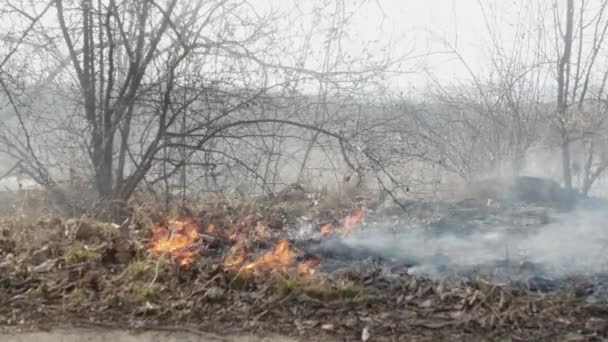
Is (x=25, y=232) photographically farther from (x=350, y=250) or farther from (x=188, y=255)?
(x=350, y=250)

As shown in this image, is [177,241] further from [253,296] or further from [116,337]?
[116,337]

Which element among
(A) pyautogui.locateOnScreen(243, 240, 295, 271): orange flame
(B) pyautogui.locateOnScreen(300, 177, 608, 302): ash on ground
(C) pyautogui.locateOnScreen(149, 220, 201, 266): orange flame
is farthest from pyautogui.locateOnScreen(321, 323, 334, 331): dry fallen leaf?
(C) pyautogui.locateOnScreen(149, 220, 201, 266): orange flame

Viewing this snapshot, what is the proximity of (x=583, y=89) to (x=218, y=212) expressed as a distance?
6.06m

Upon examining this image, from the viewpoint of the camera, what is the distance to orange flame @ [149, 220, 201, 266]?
4598 mm

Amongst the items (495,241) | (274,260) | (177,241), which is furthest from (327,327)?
(495,241)

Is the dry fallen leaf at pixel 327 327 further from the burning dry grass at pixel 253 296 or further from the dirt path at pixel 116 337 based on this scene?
the dirt path at pixel 116 337

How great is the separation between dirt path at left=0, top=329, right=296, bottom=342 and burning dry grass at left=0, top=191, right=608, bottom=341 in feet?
0.36

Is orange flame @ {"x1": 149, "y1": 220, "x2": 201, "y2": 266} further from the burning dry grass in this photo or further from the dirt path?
the dirt path

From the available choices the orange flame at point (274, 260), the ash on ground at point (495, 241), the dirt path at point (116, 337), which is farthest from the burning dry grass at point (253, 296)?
the ash on ground at point (495, 241)

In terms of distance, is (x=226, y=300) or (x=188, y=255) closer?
(x=226, y=300)

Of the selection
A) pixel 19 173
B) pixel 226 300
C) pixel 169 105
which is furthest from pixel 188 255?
pixel 19 173

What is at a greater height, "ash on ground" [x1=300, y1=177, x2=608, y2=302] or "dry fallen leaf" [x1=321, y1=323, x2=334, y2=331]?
"ash on ground" [x1=300, y1=177, x2=608, y2=302]

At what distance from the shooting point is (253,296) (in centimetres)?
410

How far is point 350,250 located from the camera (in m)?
5.32
